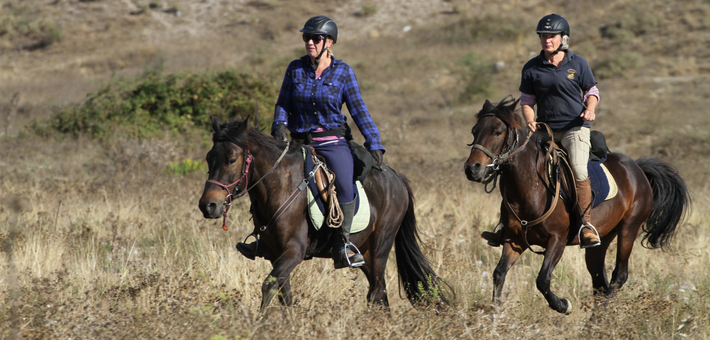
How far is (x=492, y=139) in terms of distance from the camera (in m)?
5.00

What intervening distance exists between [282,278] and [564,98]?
3.06m

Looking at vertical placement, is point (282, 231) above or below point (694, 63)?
above

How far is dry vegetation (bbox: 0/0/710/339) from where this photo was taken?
4.50 metres

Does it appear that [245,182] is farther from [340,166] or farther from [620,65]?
[620,65]

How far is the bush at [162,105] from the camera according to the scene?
14.0 meters

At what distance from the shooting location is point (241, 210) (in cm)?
896

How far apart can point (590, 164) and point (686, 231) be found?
12.0 feet

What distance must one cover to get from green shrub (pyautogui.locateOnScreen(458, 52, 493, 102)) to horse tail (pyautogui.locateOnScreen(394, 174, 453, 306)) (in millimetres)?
15590

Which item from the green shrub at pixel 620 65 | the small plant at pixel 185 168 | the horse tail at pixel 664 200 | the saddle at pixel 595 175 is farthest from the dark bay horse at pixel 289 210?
the green shrub at pixel 620 65

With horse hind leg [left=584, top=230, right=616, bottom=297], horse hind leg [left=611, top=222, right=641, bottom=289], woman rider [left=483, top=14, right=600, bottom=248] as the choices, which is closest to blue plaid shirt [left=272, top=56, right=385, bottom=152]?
woman rider [left=483, top=14, right=600, bottom=248]

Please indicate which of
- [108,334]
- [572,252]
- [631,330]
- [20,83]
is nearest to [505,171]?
[631,330]

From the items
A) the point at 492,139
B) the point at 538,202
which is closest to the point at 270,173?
the point at 492,139

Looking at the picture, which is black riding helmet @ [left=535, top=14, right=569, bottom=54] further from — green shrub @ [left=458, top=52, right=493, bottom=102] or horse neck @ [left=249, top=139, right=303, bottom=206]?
green shrub @ [left=458, top=52, right=493, bottom=102]

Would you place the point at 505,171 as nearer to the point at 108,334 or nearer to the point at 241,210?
the point at 108,334
